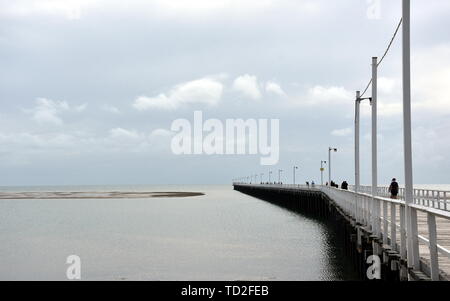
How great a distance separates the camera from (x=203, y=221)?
57000mm

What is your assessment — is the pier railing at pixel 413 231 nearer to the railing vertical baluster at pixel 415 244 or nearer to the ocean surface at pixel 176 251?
the railing vertical baluster at pixel 415 244

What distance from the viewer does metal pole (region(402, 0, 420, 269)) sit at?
1112cm

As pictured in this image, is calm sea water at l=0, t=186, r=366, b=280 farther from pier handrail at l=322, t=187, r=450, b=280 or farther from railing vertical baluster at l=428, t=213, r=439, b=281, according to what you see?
railing vertical baluster at l=428, t=213, r=439, b=281

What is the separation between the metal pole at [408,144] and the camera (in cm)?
1112

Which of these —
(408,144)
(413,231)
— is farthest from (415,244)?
(408,144)

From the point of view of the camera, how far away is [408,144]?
12.1 metres

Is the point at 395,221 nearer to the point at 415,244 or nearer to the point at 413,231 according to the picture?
the point at 413,231

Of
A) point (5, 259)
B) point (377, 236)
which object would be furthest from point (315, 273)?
point (5, 259)

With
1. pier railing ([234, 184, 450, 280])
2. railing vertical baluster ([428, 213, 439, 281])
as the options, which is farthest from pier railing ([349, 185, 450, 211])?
railing vertical baluster ([428, 213, 439, 281])

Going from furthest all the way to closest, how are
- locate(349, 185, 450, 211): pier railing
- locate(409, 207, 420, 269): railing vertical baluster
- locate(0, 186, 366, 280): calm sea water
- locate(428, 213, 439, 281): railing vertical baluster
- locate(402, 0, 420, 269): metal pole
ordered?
locate(349, 185, 450, 211): pier railing
locate(0, 186, 366, 280): calm sea water
locate(402, 0, 420, 269): metal pole
locate(409, 207, 420, 269): railing vertical baluster
locate(428, 213, 439, 281): railing vertical baluster

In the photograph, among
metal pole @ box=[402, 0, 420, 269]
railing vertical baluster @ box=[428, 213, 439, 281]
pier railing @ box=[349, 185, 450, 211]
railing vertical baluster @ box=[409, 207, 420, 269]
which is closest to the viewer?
railing vertical baluster @ box=[428, 213, 439, 281]

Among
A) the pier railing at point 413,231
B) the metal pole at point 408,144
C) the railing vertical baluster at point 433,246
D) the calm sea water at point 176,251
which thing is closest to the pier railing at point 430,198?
the pier railing at point 413,231
